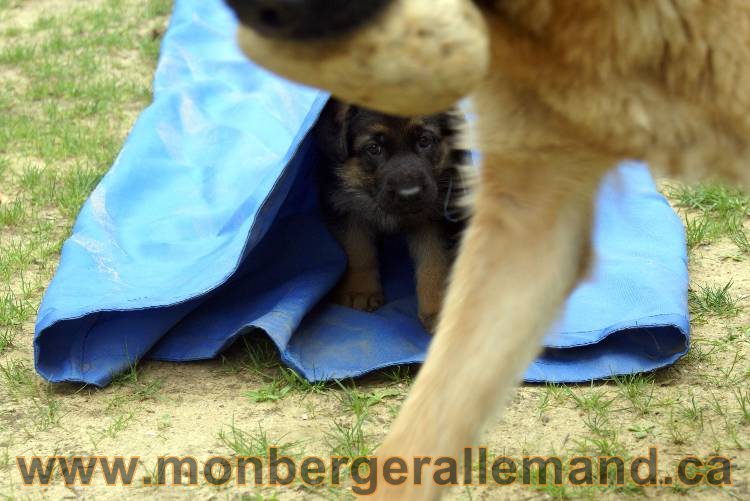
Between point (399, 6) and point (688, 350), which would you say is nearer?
point (399, 6)

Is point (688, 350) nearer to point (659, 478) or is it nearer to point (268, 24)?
point (659, 478)

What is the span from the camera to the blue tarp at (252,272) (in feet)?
10.9

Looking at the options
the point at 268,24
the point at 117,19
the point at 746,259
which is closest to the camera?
the point at 268,24

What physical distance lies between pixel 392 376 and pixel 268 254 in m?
0.95

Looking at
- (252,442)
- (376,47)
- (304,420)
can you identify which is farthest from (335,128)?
(376,47)

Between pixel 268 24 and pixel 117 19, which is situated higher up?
pixel 268 24

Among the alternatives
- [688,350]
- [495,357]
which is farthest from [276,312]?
[495,357]

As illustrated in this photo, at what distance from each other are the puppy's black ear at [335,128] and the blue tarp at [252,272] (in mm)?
143

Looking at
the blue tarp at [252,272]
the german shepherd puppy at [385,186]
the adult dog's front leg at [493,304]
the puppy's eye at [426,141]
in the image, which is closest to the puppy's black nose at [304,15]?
the adult dog's front leg at [493,304]

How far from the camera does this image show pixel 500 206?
1.97 m

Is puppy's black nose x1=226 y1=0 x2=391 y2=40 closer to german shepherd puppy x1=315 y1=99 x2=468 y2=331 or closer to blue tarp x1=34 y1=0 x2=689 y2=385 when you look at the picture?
blue tarp x1=34 y1=0 x2=689 y2=385

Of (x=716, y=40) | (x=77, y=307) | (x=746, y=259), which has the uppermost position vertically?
(x=716, y=40)

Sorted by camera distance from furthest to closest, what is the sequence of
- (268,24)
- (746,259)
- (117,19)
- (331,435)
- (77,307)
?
(117,19) < (746,259) < (77,307) < (331,435) < (268,24)

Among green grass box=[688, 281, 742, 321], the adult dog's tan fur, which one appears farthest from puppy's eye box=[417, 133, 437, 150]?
the adult dog's tan fur
